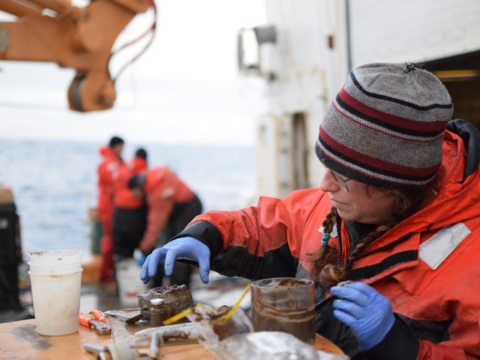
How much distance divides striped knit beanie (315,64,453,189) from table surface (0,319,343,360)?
58 centimetres

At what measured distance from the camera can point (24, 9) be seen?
3477 mm

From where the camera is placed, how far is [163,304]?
4.72ft

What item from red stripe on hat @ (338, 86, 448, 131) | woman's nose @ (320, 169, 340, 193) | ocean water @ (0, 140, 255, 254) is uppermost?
red stripe on hat @ (338, 86, 448, 131)

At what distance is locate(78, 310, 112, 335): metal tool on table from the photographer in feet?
4.80

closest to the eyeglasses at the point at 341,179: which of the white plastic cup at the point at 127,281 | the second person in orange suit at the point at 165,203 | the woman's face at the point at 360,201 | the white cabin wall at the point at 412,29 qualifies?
the woman's face at the point at 360,201

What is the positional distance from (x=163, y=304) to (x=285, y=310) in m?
0.42

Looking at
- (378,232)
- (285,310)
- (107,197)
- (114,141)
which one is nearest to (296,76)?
(114,141)

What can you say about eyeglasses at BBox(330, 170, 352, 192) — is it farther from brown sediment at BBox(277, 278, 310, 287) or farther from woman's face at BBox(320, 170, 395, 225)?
brown sediment at BBox(277, 278, 310, 287)

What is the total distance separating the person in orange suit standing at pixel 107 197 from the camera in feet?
20.6

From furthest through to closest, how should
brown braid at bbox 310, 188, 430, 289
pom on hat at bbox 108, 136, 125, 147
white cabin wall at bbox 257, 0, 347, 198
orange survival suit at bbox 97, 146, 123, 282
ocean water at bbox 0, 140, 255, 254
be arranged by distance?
ocean water at bbox 0, 140, 255, 254
pom on hat at bbox 108, 136, 125, 147
orange survival suit at bbox 97, 146, 123, 282
white cabin wall at bbox 257, 0, 347, 198
brown braid at bbox 310, 188, 430, 289

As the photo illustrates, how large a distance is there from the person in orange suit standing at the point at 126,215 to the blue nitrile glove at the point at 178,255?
4.06m

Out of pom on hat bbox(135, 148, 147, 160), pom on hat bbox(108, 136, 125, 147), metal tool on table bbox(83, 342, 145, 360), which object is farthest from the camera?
pom on hat bbox(108, 136, 125, 147)

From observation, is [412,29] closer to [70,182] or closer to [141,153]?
[141,153]

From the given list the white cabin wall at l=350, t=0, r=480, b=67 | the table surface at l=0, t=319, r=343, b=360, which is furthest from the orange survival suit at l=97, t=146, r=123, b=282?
the table surface at l=0, t=319, r=343, b=360
